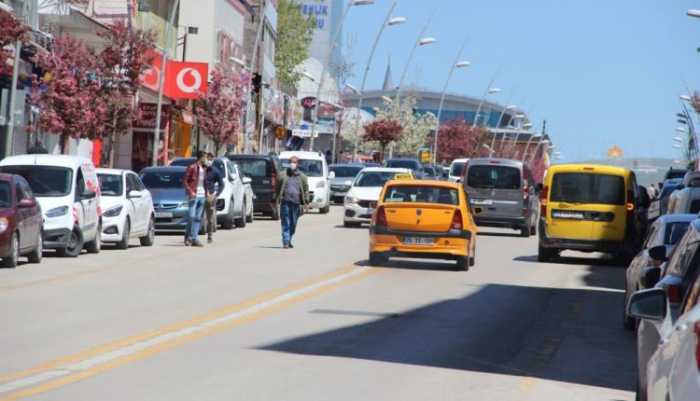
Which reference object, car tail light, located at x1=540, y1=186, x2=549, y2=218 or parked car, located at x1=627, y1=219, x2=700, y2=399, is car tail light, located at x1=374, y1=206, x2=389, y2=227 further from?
parked car, located at x1=627, y1=219, x2=700, y2=399

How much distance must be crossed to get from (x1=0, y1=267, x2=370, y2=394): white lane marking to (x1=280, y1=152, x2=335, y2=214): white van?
1213 inches

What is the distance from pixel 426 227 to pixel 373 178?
17901 mm

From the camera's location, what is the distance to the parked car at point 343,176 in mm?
59031

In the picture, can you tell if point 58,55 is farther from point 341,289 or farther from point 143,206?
point 341,289

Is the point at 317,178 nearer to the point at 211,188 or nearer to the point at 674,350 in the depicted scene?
the point at 211,188

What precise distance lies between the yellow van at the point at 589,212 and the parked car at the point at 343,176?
28900 mm

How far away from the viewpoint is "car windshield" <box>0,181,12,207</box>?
73.5ft

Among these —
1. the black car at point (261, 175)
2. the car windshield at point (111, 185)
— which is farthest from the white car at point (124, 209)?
the black car at point (261, 175)

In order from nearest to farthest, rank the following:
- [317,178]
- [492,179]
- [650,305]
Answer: [650,305] → [492,179] → [317,178]

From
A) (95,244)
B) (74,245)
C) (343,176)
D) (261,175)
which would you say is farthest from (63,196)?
(343,176)

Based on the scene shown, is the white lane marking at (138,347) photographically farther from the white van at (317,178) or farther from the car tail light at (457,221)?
the white van at (317,178)

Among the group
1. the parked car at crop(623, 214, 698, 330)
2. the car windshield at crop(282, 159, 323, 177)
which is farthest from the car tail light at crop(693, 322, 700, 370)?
the car windshield at crop(282, 159, 323, 177)

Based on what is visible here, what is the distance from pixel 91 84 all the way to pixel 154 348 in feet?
108

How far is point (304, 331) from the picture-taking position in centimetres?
1453
